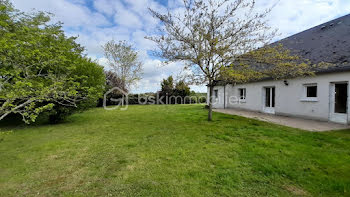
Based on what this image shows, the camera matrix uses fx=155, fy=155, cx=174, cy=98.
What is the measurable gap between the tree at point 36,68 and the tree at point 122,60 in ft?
38.6

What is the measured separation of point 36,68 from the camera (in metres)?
4.89

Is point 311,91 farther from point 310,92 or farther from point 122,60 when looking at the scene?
point 122,60

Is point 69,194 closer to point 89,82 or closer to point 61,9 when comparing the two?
point 89,82

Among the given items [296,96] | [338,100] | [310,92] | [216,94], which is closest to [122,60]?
[216,94]

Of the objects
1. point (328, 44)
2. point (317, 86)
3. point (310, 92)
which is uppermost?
point (328, 44)

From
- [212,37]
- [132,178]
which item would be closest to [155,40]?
[212,37]

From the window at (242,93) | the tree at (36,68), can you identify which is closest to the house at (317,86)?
the window at (242,93)

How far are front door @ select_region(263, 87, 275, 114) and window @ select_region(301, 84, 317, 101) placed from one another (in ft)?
6.74

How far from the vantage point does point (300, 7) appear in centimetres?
859

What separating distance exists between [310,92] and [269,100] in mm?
2558

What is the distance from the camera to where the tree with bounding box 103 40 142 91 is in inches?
823

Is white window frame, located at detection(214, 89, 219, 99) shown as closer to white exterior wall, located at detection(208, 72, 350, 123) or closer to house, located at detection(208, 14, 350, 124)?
white exterior wall, located at detection(208, 72, 350, 123)

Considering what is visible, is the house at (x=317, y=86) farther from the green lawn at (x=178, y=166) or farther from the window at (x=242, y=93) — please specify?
the green lawn at (x=178, y=166)

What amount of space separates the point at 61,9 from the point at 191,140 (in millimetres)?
8980
